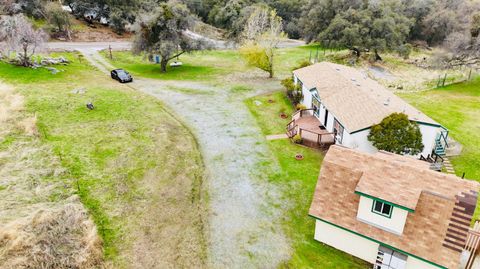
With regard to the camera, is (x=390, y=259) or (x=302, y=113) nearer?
(x=390, y=259)

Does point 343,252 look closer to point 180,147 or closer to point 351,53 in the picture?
point 180,147

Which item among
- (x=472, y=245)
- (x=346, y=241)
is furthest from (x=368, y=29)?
(x=346, y=241)

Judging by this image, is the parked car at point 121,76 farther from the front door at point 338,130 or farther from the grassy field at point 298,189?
the front door at point 338,130

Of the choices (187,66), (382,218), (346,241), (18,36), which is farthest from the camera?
(187,66)

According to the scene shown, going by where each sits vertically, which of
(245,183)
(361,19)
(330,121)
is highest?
(361,19)

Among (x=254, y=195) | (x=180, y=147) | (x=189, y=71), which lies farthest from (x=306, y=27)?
(x=254, y=195)

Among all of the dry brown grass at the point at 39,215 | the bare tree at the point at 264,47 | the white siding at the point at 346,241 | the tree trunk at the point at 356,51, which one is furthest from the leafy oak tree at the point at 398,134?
the tree trunk at the point at 356,51

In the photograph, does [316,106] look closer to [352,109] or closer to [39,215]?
[352,109]
